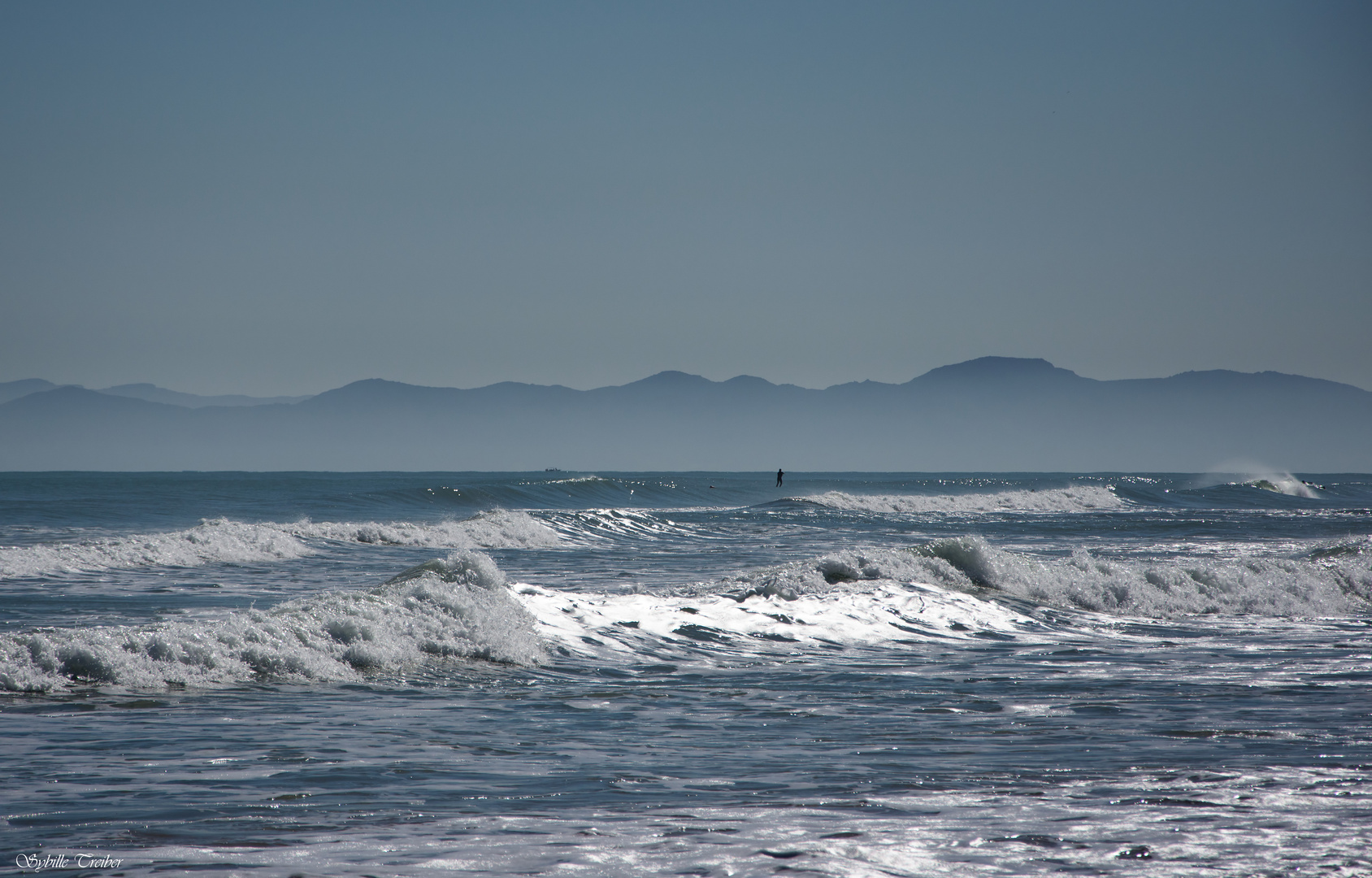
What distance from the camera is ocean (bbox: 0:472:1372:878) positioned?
459 cm

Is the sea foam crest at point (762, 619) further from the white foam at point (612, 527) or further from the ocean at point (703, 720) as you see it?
the white foam at point (612, 527)

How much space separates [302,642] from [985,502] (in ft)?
183

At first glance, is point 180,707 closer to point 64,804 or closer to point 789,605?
point 64,804

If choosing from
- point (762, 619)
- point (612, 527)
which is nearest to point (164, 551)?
point (762, 619)

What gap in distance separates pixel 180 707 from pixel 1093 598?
13.1 m

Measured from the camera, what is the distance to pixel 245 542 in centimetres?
2420

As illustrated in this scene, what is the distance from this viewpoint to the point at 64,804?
5105 millimetres

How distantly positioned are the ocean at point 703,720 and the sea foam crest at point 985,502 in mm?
35479

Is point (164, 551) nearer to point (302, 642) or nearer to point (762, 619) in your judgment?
point (302, 642)

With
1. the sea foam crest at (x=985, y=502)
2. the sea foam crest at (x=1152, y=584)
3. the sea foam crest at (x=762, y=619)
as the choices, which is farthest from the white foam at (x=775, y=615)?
the sea foam crest at (x=985, y=502)

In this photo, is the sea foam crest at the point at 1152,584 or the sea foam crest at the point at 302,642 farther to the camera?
the sea foam crest at the point at 1152,584

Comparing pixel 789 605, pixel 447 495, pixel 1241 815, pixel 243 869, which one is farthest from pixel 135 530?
pixel 1241 815

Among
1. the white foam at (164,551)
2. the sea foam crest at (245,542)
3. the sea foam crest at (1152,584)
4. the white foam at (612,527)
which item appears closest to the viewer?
the sea foam crest at (1152,584)

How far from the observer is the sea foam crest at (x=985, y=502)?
178 feet
